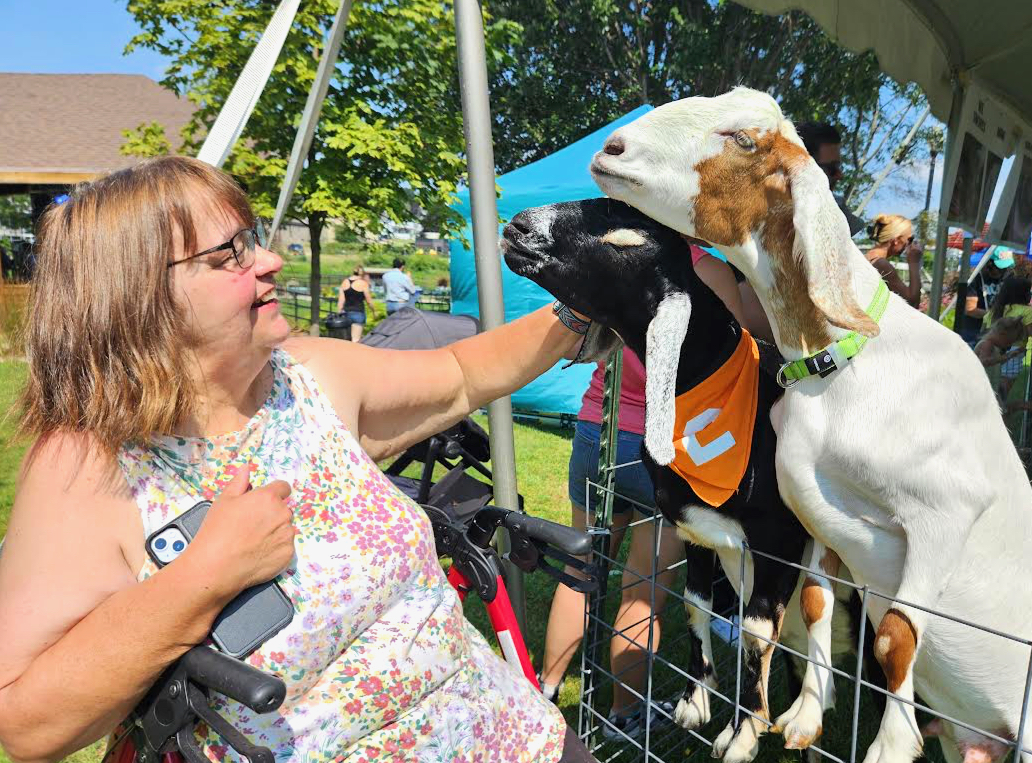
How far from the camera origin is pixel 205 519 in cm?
100

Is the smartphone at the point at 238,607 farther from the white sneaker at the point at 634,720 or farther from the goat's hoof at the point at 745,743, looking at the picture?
the white sneaker at the point at 634,720

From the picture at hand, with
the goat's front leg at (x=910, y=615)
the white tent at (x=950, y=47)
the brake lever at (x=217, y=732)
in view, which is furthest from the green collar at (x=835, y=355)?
the white tent at (x=950, y=47)

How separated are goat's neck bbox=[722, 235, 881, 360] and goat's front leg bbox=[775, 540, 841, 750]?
13.9 inches

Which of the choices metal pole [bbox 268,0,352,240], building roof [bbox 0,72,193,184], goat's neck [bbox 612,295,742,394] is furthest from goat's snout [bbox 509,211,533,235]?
building roof [bbox 0,72,193,184]

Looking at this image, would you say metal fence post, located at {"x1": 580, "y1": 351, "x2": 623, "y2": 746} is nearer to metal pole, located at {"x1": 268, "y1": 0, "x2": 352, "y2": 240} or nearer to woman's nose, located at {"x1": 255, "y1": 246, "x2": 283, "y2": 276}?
woman's nose, located at {"x1": 255, "y1": 246, "x2": 283, "y2": 276}

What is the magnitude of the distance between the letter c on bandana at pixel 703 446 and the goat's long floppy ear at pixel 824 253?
298mm

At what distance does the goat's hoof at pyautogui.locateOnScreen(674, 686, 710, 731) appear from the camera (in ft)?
4.80

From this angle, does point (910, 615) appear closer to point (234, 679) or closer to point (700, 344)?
point (700, 344)

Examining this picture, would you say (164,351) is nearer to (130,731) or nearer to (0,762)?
(130,731)

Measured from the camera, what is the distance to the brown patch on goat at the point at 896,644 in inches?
43.0

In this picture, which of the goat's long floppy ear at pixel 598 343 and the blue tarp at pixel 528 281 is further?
the blue tarp at pixel 528 281

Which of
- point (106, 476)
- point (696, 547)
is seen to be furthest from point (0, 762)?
point (696, 547)

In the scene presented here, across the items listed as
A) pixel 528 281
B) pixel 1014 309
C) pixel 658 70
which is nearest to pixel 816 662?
pixel 1014 309

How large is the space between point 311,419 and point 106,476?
0.32m
